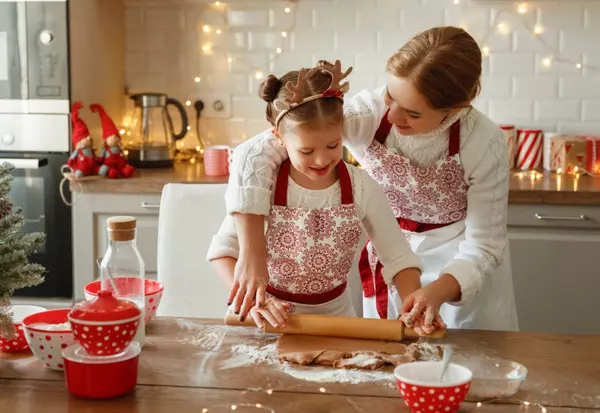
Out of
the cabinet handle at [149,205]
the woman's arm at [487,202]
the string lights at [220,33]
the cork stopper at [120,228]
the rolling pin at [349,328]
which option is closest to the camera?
the cork stopper at [120,228]

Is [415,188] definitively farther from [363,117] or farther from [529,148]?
[529,148]

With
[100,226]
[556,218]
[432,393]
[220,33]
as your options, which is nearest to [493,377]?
[432,393]

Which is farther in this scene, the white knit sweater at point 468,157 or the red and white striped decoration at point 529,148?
the red and white striped decoration at point 529,148

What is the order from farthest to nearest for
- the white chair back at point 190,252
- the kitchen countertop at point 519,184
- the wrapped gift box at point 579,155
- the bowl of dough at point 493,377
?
the wrapped gift box at point 579,155
the kitchen countertop at point 519,184
the white chair back at point 190,252
the bowl of dough at point 493,377

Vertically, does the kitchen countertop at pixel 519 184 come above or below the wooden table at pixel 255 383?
above

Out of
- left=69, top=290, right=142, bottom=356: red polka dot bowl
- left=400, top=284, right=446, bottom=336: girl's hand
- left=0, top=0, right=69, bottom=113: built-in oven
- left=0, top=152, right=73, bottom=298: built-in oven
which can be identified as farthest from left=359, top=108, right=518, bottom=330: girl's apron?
left=0, top=0, right=69, bottom=113: built-in oven

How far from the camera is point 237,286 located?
1.71m

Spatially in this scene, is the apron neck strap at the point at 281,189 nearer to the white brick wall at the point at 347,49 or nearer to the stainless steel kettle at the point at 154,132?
the stainless steel kettle at the point at 154,132

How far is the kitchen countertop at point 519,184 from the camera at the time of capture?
289cm

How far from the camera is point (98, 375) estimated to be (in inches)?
52.0

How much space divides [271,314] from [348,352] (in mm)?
190

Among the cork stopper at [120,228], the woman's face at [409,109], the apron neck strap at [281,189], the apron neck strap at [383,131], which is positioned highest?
the woman's face at [409,109]

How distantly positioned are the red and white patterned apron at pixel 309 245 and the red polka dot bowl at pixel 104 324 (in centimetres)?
57

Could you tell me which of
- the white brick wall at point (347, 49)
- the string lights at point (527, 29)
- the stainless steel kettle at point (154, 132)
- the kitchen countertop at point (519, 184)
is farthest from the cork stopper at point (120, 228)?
the string lights at point (527, 29)
